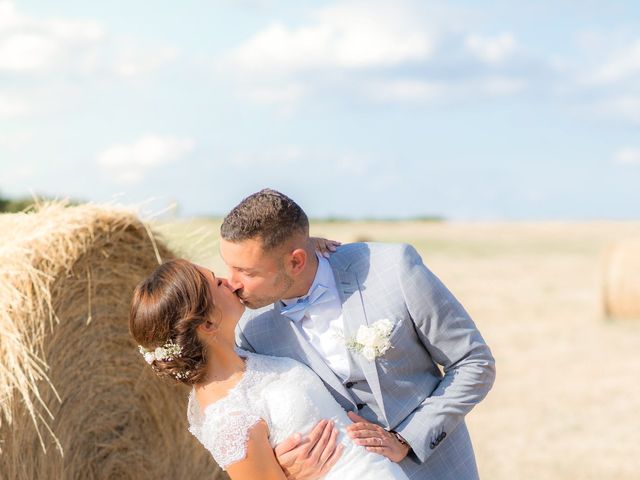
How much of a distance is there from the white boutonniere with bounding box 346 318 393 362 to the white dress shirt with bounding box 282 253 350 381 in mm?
104

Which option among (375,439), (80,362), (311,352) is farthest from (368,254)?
(80,362)

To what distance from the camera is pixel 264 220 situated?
3.15 meters

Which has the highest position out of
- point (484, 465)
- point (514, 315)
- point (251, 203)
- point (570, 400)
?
point (251, 203)

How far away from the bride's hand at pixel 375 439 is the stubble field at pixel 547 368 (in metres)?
2.07

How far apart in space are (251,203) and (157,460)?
256 cm

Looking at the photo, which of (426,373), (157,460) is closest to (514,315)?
(157,460)

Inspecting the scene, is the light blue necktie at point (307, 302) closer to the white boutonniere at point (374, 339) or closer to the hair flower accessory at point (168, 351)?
the white boutonniere at point (374, 339)

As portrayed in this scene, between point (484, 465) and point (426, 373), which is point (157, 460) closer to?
point (426, 373)

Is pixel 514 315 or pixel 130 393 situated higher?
pixel 130 393

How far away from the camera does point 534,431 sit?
9.08 meters

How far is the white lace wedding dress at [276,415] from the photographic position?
3094 millimetres

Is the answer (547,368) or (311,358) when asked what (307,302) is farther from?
(547,368)

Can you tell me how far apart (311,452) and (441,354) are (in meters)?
0.61

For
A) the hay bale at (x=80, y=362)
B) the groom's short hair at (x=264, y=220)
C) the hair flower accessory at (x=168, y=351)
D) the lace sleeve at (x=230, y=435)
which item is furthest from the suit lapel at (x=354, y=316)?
the hay bale at (x=80, y=362)
